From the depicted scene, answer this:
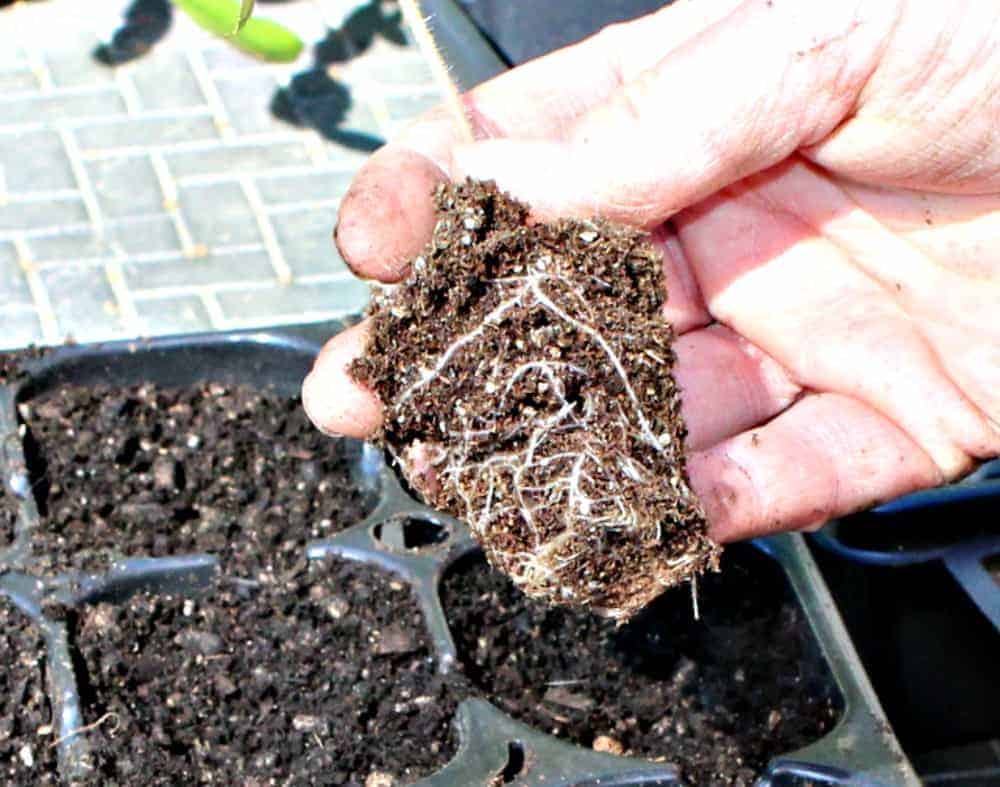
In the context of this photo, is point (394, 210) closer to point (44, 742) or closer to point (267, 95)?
point (44, 742)

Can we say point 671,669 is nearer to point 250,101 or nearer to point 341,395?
point 341,395

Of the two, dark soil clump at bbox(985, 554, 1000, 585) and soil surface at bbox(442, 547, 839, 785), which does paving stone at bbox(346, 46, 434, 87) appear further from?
dark soil clump at bbox(985, 554, 1000, 585)

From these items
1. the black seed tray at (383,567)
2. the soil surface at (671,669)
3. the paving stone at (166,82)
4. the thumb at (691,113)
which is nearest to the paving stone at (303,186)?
the paving stone at (166,82)

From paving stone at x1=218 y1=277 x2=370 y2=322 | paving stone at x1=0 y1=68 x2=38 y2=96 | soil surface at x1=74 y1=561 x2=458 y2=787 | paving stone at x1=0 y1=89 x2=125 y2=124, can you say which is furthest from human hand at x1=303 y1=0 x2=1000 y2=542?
paving stone at x1=0 y1=68 x2=38 y2=96

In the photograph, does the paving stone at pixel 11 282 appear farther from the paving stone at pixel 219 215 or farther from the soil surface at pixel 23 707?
the soil surface at pixel 23 707

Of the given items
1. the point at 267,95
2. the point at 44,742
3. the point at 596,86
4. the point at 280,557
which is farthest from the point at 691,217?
the point at 267,95
